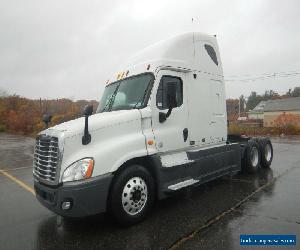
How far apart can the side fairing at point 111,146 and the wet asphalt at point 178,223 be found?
1.09m

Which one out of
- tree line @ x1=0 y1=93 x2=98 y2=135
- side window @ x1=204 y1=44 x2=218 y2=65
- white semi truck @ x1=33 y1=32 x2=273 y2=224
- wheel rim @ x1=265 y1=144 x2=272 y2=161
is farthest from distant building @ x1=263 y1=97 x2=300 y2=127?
white semi truck @ x1=33 y1=32 x2=273 y2=224

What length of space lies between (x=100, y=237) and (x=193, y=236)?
4.80 feet

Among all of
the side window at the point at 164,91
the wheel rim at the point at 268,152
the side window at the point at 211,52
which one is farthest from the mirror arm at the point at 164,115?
the wheel rim at the point at 268,152

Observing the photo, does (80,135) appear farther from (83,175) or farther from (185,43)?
(185,43)

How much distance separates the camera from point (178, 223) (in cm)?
482

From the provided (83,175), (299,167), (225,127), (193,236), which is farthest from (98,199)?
(299,167)

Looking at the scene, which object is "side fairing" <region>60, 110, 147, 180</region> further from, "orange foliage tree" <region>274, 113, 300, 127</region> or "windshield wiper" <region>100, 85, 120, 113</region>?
"orange foliage tree" <region>274, 113, 300, 127</region>

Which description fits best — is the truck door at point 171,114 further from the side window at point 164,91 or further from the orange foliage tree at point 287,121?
the orange foliage tree at point 287,121

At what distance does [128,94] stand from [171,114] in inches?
38.7

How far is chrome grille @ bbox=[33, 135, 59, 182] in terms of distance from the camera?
4528mm

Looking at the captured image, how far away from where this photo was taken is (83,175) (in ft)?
14.3

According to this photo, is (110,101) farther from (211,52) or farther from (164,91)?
(211,52)

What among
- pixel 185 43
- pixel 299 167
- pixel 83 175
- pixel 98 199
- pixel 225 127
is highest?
pixel 185 43

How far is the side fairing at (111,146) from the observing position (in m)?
4.46
